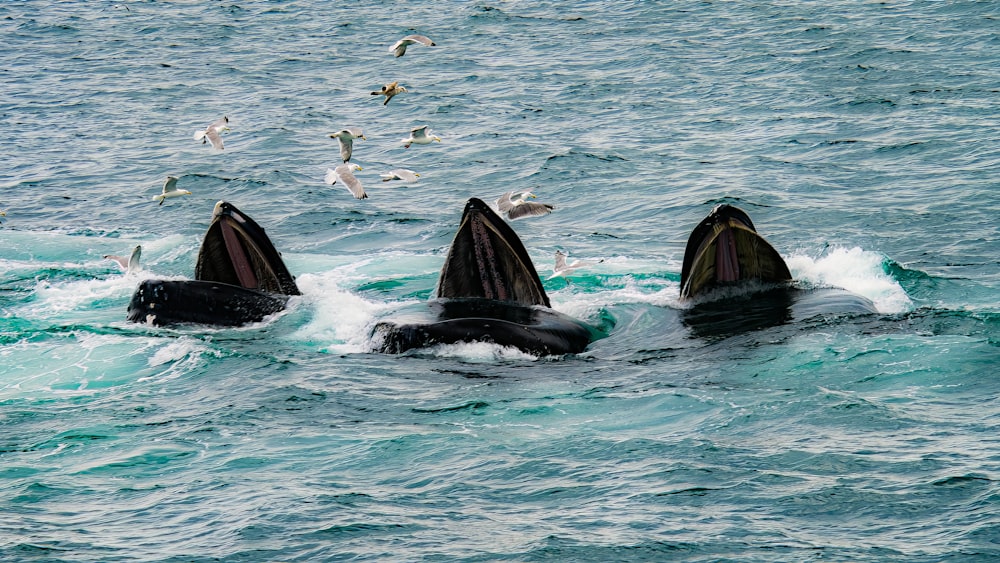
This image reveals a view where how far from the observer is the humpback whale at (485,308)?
14.3 metres

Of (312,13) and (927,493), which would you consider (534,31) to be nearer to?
(312,13)

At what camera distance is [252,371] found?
14.8m

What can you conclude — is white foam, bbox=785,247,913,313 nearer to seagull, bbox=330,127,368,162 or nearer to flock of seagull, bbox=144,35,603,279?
flock of seagull, bbox=144,35,603,279

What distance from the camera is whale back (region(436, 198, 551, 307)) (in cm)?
1490

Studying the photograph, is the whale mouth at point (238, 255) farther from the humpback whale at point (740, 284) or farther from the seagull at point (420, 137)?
the humpback whale at point (740, 284)

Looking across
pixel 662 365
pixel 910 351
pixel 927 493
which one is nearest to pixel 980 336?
pixel 910 351

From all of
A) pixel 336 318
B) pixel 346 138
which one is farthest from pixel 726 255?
pixel 346 138

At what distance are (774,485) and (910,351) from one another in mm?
4081

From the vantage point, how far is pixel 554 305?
17125 mm

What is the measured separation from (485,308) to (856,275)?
21.0 feet

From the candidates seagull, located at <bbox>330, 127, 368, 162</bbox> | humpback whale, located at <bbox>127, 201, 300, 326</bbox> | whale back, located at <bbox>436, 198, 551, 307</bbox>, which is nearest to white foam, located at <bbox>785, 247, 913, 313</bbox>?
whale back, located at <bbox>436, 198, 551, 307</bbox>

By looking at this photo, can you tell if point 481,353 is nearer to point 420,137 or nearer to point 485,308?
point 485,308

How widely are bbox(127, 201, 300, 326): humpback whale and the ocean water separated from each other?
31cm

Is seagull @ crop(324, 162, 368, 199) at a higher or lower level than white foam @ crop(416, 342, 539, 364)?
higher
